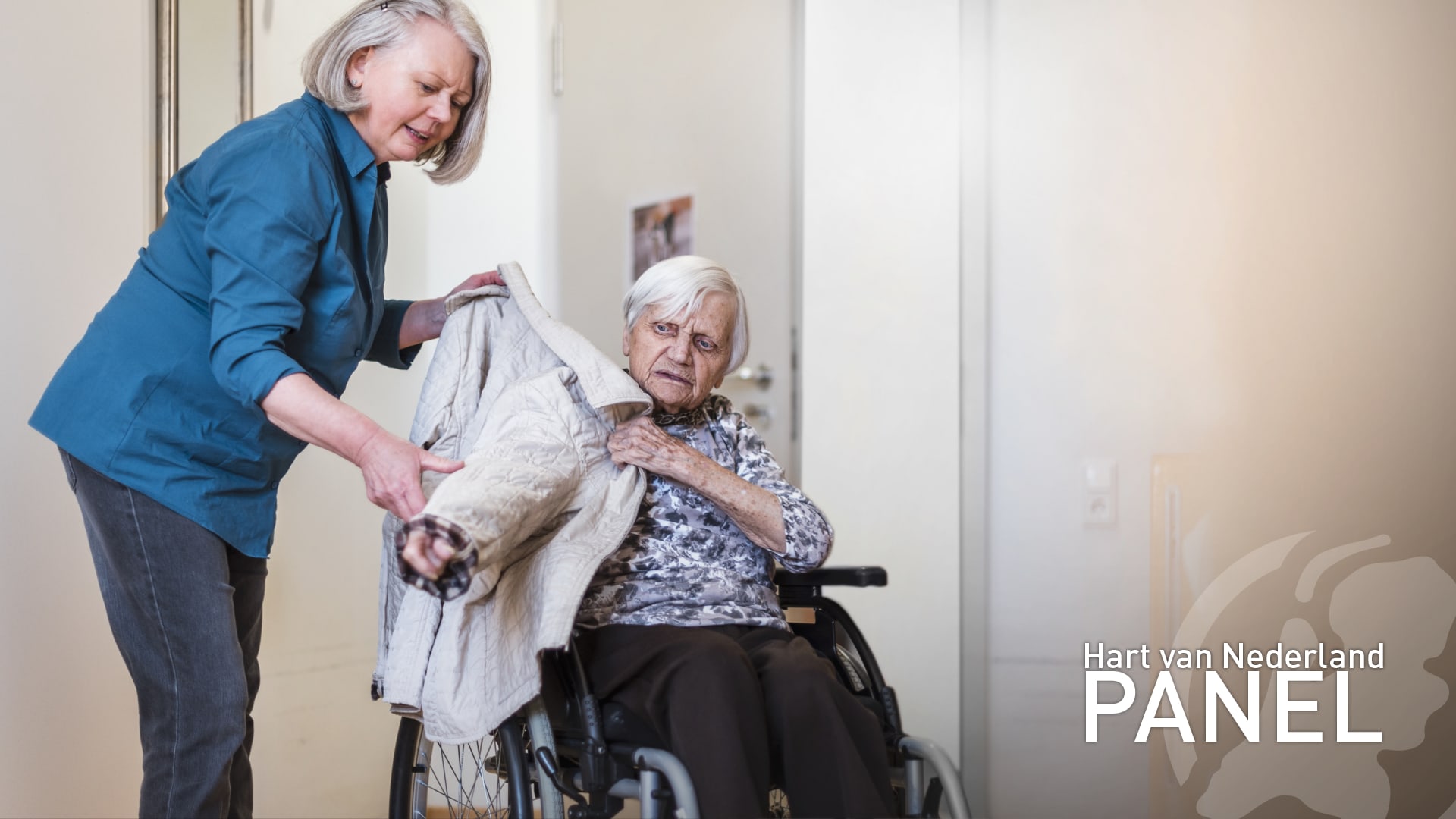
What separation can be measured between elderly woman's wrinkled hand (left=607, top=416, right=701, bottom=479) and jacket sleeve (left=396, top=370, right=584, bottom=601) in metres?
0.07

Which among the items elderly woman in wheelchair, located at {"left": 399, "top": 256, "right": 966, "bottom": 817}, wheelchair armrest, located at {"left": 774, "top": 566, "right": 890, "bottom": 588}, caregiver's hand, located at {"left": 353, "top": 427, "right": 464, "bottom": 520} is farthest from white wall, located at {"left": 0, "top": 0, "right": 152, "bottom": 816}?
wheelchair armrest, located at {"left": 774, "top": 566, "right": 890, "bottom": 588}

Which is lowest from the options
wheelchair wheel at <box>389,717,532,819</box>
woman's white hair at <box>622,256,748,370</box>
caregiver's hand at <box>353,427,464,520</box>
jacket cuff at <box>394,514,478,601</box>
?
wheelchair wheel at <box>389,717,532,819</box>

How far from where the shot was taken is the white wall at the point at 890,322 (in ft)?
9.00

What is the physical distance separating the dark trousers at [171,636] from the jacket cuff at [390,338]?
49cm

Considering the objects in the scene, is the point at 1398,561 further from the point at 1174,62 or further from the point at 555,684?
the point at 555,684

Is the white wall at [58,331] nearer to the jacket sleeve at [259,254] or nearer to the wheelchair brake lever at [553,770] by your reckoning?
the jacket sleeve at [259,254]

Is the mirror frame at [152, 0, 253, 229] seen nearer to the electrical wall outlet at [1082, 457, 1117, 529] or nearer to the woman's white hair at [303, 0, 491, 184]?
the woman's white hair at [303, 0, 491, 184]

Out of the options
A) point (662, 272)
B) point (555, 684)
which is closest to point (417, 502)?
point (555, 684)

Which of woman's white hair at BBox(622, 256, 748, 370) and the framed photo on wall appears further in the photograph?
the framed photo on wall

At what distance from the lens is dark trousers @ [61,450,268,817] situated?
1376 millimetres

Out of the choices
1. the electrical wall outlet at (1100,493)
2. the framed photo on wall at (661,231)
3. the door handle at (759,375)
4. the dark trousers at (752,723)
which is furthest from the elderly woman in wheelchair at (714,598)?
the framed photo on wall at (661,231)

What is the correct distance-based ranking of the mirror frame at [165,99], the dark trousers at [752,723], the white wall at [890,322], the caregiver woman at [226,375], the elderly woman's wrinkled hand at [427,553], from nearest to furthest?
the elderly woman's wrinkled hand at [427,553] < the caregiver woman at [226,375] < the dark trousers at [752,723] < the mirror frame at [165,99] < the white wall at [890,322]

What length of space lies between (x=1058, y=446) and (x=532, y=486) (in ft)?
4.58

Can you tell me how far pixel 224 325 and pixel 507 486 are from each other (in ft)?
1.27
